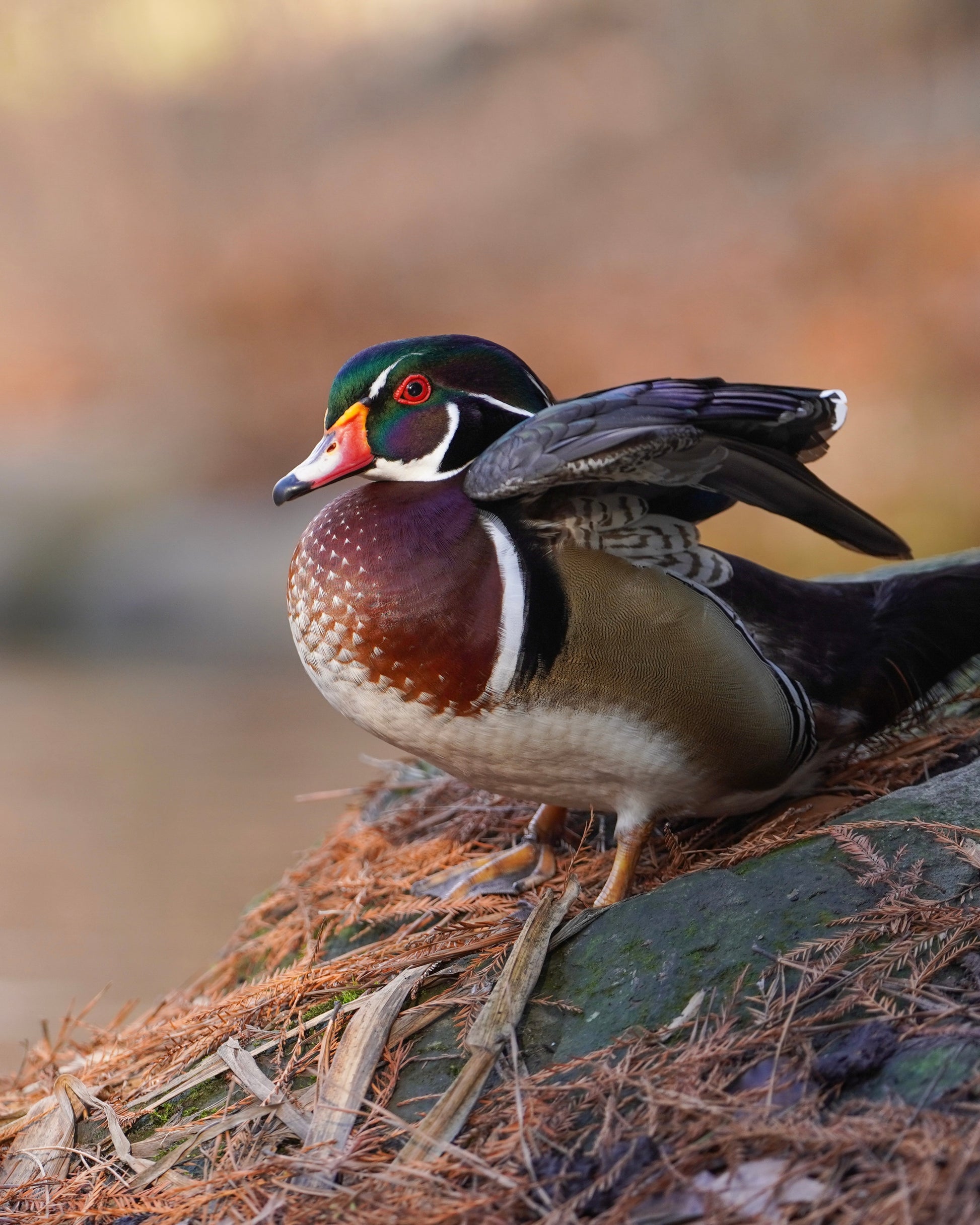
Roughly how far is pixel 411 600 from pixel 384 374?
0.32 m

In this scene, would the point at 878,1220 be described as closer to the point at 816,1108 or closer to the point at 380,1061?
the point at 816,1108

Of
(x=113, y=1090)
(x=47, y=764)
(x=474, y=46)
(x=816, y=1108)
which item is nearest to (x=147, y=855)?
(x=47, y=764)

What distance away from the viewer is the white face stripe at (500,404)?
1.45 meters

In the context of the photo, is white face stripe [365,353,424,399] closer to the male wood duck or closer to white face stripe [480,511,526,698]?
the male wood duck

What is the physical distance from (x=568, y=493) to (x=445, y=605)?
7.7 inches

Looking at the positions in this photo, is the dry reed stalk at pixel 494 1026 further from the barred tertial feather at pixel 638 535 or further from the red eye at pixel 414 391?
the red eye at pixel 414 391

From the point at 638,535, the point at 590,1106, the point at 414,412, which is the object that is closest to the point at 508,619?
the point at 638,535

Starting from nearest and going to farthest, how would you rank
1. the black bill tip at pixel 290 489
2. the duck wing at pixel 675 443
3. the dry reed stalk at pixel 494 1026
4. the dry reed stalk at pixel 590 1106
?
the dry reed stalk at pixel 590 1106
the dry reed stalk at pixel 494 1026
the duck wing at pixel 675 443
the black bill tip at pixel 290 489

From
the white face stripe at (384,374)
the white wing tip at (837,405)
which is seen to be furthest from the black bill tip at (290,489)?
Answer: the white wing tip at (837,405)

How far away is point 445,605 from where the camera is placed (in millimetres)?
1287

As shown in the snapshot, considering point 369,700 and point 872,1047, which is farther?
point 369,700

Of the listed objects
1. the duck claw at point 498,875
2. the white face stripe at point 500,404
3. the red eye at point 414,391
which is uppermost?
the red eye at point 414,391

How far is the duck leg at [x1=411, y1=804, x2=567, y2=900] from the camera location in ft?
4.90

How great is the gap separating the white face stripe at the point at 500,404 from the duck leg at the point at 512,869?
20.3 inches
